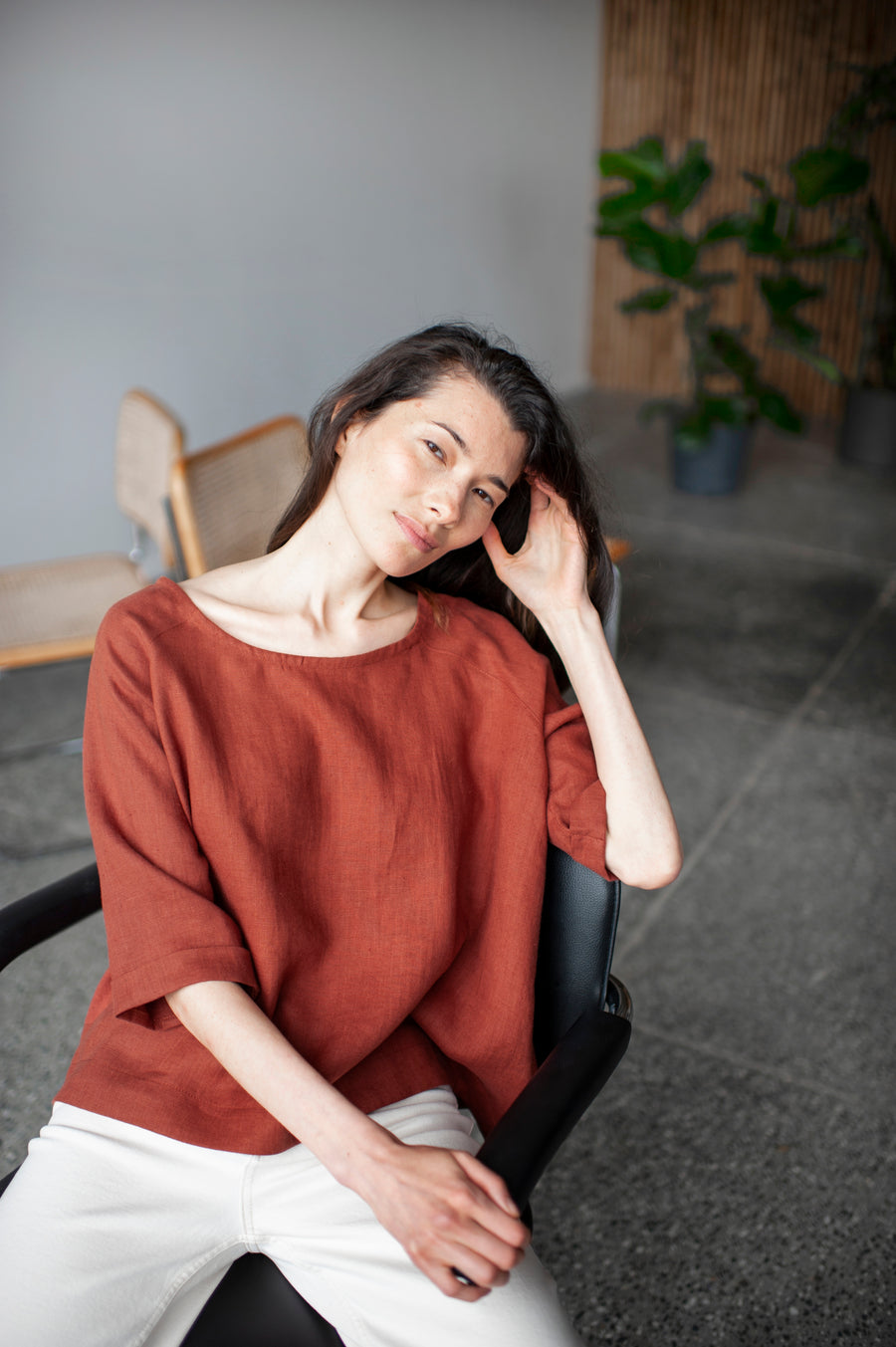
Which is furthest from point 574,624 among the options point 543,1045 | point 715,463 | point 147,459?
point 715,463

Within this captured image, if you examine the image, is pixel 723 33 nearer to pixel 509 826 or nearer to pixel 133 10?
pixel 133 10

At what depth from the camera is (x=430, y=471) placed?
1222mm

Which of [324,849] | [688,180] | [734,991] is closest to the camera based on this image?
[324,849]

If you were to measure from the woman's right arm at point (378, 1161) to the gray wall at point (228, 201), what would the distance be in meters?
2.77

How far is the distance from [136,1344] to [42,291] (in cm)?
312

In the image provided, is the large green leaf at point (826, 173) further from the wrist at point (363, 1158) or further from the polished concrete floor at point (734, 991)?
the wrist at point (363, 1158)

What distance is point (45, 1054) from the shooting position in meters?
2.04

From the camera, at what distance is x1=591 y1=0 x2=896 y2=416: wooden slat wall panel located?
5695 millimetres

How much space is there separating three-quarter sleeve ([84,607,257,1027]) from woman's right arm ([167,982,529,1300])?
33mm

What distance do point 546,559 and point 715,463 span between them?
3912 mm

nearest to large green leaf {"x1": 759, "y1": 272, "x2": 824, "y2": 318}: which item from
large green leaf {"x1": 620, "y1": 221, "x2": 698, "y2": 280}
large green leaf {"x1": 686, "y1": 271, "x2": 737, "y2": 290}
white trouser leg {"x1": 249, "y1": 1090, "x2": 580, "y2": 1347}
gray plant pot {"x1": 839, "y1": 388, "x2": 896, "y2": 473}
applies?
large green leaf {"x1": 686, "y1": 271, "x2": 737, "y2": 290}

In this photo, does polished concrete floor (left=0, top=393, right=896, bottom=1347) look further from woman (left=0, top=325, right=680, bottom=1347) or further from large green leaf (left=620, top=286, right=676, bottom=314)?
large green leaf (left=620, top=286, right=676, bottom=314)

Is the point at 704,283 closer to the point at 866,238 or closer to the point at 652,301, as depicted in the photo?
the point at 652,301

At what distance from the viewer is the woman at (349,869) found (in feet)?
3.34
